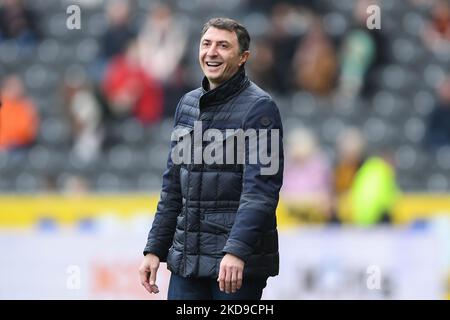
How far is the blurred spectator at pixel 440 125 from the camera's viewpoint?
13.7 metres

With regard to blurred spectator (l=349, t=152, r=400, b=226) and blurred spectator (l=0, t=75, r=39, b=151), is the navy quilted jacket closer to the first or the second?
blurred spectator (l=349, t=152, r=400, b=226)

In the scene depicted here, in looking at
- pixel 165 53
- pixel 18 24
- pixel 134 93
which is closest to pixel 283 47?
pixel 165 53

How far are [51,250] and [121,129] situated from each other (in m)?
3.29

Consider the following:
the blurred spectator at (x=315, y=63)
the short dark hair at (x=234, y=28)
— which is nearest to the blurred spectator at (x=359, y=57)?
the blurred spectator at (x=315, y=63)

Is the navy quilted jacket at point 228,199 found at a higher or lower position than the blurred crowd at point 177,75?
lower

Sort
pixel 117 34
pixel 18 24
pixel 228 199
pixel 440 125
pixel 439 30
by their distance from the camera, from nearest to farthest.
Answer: pixel 228 199
pixel 440 125
pixel 117 34
pixel 439 30
pixel 18 24

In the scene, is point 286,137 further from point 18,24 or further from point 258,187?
point 258,187

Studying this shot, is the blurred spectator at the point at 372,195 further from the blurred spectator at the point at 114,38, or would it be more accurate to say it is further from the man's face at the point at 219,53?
the man's face at the point at 219,53

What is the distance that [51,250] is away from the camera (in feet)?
36.1

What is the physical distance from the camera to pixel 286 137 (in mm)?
13484

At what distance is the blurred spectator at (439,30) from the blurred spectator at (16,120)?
203 inches

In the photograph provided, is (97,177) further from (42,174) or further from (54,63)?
(54,63)

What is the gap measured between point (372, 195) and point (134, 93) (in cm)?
356

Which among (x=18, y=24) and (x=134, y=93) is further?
(x=18, y=24)
